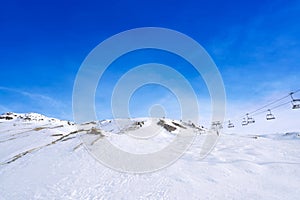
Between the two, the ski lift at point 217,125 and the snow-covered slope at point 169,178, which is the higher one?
the ski lift at point 217,125

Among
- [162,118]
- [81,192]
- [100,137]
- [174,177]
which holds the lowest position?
[81,192]

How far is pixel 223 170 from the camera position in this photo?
11.6 m

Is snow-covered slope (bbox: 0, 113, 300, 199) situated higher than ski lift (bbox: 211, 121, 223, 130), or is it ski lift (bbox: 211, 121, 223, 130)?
ski lift (bbox: 211, 121, 223, 130)

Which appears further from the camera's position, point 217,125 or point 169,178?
point 217,125

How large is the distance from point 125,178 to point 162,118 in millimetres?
23263

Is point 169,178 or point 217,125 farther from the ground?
point 217,125

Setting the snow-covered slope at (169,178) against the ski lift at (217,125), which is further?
the ski lift at (217,125)

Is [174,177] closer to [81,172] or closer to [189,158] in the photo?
[189,158]

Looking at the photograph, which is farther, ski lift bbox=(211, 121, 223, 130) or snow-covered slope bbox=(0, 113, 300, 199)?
ski lift bbox=(211, 121, 223, 130)

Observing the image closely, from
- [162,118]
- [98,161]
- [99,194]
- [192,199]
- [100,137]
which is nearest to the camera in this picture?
[192,199]

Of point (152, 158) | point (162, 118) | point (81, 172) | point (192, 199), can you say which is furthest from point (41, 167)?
point (162, 118)

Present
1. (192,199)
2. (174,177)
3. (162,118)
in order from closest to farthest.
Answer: (192,199), (174,177), (162,118)

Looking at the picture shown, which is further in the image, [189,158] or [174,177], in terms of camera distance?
[189,158]

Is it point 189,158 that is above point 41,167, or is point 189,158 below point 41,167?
above
